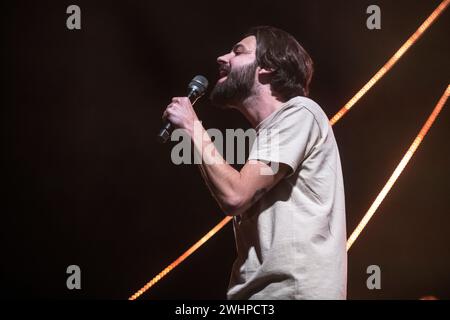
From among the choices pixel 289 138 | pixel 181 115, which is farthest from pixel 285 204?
pixel 181 115

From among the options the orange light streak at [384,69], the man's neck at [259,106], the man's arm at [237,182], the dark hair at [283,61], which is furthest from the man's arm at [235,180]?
the orange light streak at [384,69]

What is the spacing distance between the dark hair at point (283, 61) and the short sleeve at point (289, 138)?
0.22 metres

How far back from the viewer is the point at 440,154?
265cm

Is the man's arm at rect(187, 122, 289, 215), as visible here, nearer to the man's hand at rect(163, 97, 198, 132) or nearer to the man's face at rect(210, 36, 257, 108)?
the man's hand at rect(163, 97, 198, 132)

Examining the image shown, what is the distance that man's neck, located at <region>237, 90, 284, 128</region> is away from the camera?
1739 millimetres

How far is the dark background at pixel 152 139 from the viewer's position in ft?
8.61

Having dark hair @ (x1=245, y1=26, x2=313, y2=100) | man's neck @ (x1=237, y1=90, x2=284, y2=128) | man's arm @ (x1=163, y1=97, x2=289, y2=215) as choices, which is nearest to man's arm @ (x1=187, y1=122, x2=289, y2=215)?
man's arm @ (x1=163, y1=97, x2=289, y2=215)

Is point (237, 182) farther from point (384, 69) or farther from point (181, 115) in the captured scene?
point (384, 69)

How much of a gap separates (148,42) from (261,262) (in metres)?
1.59

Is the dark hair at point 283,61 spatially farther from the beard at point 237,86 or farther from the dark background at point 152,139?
the dark background at point 152,139

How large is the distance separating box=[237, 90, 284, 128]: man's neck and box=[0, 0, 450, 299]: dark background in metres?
0.96

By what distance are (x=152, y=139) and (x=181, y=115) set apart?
119 cm

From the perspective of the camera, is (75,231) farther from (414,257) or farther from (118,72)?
(414,257)
